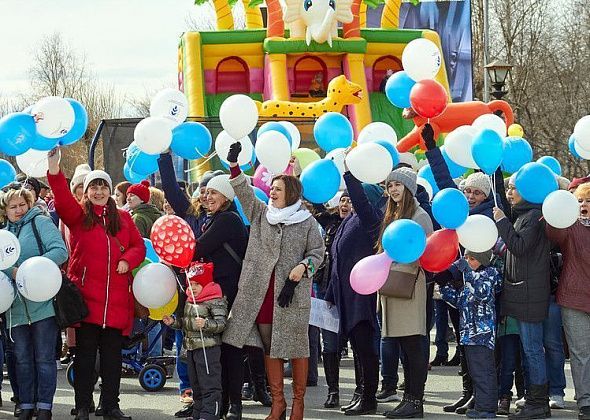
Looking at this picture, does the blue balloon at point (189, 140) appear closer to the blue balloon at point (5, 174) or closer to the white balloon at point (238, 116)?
the white balloon at point (238, 116)

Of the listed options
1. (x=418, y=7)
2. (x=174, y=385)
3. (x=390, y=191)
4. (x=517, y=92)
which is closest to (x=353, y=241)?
(x=390, y=191)

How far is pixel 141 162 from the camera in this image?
9008mm

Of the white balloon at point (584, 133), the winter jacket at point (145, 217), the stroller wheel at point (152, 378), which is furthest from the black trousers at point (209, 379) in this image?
the white balloon at point (584, 133)

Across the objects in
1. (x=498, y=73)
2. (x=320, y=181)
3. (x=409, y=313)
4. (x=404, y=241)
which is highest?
(x=498, y=73)

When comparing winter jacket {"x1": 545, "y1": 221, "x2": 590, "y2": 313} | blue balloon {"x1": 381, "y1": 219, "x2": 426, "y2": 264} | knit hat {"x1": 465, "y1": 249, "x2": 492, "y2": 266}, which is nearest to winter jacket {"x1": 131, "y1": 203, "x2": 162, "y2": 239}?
blue balloon {"x1": 381, "y1": 219, "x2": 426, "y2": 264}

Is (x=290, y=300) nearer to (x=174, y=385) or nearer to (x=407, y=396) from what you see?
(x=407, y=396)

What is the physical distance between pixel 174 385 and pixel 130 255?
2561 mm

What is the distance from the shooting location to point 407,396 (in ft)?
29.2

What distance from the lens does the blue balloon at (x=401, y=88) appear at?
30.6ft

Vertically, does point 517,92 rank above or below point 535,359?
above

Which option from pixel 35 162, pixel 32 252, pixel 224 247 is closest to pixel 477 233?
pixel 224 247

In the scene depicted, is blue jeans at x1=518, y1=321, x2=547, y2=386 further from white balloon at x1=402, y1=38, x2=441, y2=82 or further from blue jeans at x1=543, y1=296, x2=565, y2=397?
white balloon at x1=402, y1=38, x2=441, y2=82

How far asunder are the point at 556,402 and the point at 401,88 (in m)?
2.74

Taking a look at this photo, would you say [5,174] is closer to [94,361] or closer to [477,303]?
[94,361]
